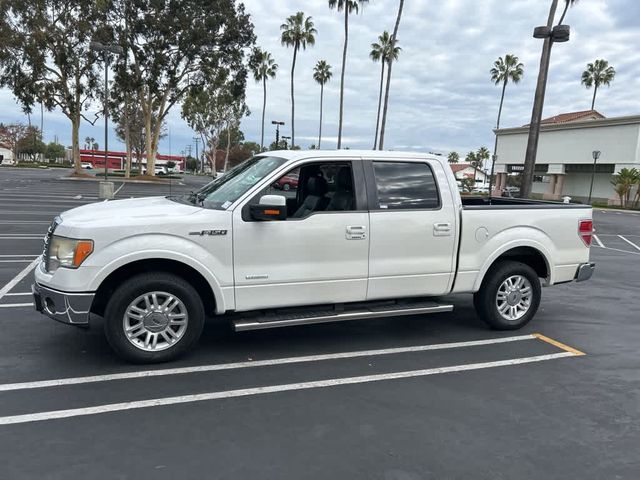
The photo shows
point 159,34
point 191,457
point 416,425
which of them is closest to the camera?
point 191,457

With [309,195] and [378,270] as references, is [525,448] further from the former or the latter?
[309,195]

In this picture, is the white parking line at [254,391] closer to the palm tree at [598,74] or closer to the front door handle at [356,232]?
the front door handle at [356,232]

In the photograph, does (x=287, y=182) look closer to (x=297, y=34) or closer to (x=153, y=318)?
(x=153, y=318)

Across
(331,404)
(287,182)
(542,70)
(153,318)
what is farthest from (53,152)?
(331,404)

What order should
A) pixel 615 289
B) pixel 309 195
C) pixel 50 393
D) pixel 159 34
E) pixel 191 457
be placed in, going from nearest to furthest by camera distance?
1. pixel 191 457
2. pixel 50 393
3. pixel 309 195
4. pixel 615 289
5. pixel 159 34

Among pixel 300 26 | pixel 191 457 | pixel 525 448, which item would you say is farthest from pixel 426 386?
pixel 300 26

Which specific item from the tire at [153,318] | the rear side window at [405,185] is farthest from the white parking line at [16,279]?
the rear side window at [405,185]

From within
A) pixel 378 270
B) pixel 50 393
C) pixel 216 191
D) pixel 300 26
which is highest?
pixel 300 26

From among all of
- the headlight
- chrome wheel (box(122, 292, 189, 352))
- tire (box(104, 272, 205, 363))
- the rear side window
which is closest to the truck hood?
the headlight

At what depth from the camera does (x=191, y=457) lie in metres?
3.20

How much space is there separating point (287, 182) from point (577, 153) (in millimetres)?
47481

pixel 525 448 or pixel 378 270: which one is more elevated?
pixel 378 270

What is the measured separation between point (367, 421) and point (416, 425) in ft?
1.15

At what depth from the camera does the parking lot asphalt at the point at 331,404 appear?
10.5 feet
